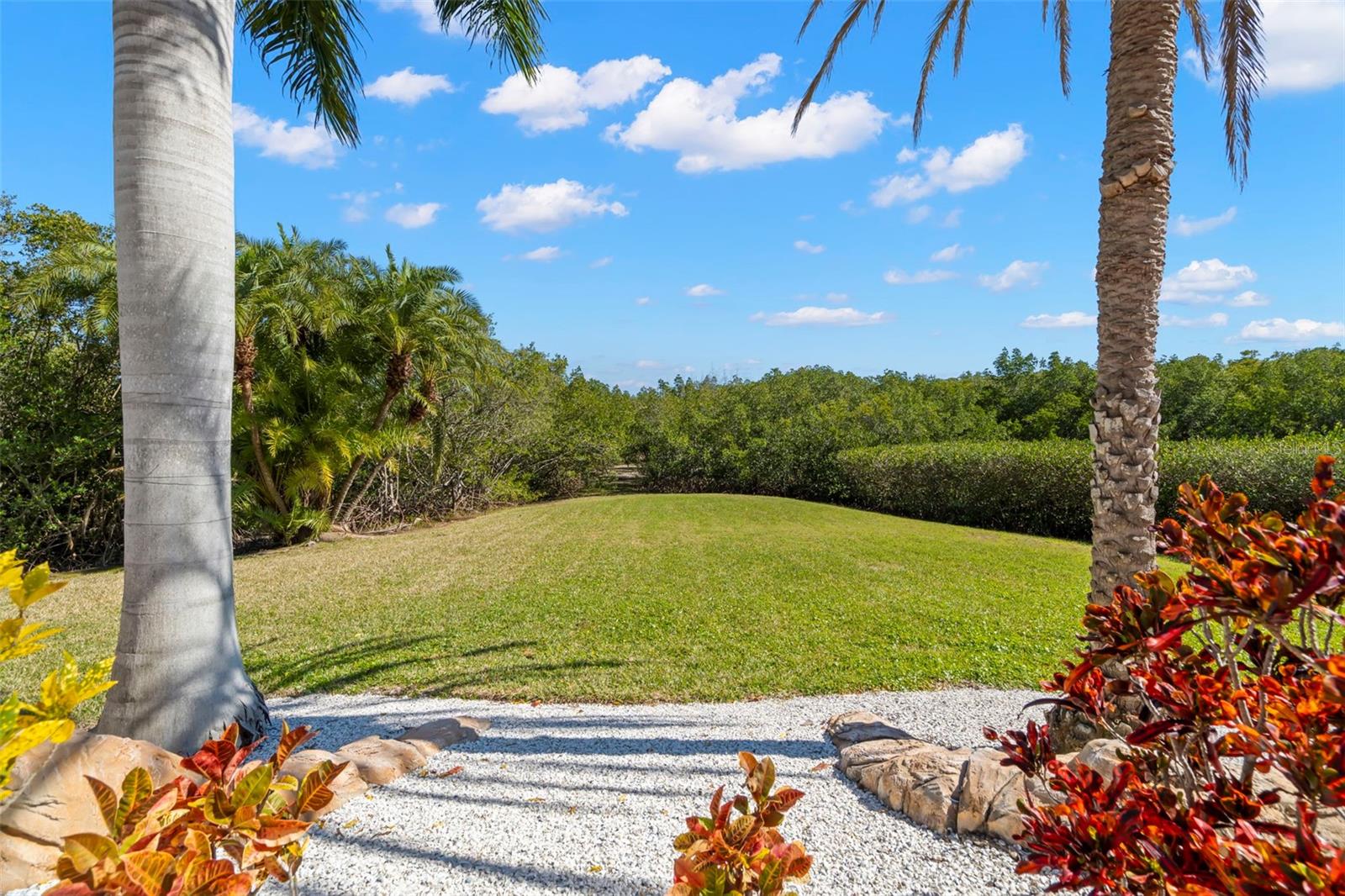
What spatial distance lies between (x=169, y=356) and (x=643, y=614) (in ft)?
17.9

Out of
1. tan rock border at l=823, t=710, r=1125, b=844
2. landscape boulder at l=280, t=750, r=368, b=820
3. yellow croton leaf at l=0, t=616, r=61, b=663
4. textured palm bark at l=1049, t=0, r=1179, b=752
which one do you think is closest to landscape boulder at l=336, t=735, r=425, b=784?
landscape boulder at l=280, t=750, r=368, b=820

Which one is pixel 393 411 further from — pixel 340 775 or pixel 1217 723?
pixel 1217 723

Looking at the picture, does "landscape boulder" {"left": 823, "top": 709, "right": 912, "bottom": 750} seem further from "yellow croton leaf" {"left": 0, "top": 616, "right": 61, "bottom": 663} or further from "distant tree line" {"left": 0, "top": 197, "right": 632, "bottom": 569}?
"distant tree line" {"left": 0, "top": 197, "right": 632, "bottom": 569}

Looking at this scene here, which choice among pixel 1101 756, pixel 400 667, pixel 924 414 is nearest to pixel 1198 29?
pixel 1101 756

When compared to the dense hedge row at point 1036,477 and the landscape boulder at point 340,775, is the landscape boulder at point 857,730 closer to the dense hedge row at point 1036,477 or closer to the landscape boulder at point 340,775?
the landscape boulder at point 340,775

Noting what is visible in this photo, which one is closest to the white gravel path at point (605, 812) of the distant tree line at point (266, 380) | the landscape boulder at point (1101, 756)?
the landscape boulder at point (1101, 756)

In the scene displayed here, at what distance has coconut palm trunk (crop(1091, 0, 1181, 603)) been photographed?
346 centimetres

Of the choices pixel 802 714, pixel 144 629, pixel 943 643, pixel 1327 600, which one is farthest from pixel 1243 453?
pixel 144 629

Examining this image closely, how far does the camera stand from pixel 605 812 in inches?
111

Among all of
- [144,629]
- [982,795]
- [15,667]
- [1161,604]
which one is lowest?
[15,667]

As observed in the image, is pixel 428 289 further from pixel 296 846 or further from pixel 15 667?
pixel 296 846

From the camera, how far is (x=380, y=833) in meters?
2.51

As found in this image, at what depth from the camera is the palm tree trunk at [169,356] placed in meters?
2.82

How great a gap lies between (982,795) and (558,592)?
21.6 ft
